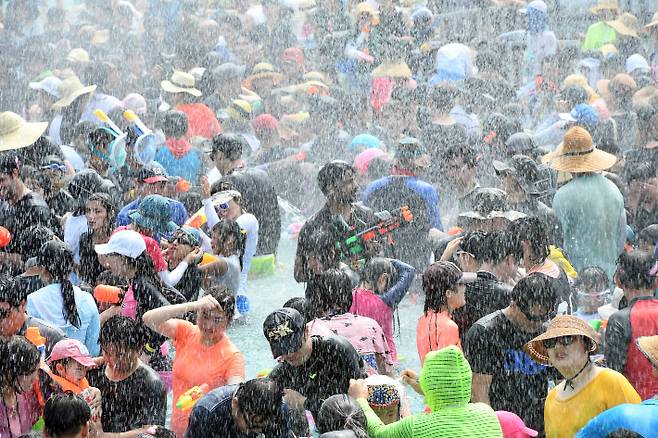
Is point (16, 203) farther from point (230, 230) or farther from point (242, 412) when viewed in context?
point (242, 412)

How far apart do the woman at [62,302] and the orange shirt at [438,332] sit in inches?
74.0

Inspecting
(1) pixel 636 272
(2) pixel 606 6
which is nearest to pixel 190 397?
(1) pixel 636 272

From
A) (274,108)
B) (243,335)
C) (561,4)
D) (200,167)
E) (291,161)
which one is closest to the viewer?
(243,335)

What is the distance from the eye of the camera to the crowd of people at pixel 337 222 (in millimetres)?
4703

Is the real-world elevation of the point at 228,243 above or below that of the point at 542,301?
below

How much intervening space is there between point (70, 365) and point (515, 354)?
2.15 meters

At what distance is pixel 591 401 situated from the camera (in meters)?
4.52

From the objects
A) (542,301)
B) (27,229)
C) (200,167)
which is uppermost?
(542,301)

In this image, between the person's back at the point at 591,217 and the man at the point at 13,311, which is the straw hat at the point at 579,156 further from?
the man at the point at 13,311

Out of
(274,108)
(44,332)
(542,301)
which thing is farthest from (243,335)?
(274,108)

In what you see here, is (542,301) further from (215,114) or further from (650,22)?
(650,22)

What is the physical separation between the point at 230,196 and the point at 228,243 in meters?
0.47

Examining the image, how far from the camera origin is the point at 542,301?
5.06 m

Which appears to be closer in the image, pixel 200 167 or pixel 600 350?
pixel 600 350
